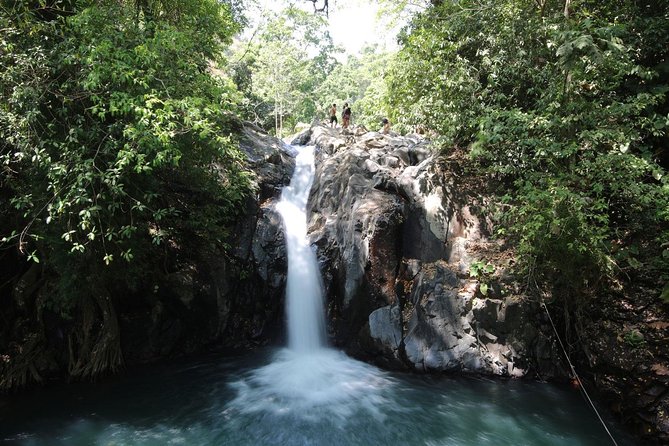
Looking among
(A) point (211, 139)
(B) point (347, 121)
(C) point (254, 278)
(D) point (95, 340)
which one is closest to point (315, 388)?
(C) point (254, 278)

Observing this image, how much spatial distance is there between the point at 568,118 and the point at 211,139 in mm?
6327

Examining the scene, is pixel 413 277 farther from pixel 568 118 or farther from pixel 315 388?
pixel 568 118

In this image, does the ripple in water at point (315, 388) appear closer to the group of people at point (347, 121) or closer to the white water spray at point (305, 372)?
the white water spray at point (305, 372)

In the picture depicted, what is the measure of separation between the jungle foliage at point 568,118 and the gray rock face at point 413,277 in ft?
3.61

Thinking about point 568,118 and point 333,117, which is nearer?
point 568,118

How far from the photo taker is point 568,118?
22.5 feet

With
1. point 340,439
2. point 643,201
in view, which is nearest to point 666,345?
point 643,201

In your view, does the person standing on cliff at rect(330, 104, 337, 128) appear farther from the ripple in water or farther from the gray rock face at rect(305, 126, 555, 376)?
the ripple in water

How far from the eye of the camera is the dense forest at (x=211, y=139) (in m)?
5.66

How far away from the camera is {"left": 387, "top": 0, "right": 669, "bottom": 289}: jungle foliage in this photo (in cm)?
646

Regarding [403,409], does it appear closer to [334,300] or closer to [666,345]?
[334,300]

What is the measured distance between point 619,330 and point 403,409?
422 cm

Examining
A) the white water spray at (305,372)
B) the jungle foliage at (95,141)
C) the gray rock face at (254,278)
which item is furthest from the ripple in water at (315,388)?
the jungle foliage at (95,141)

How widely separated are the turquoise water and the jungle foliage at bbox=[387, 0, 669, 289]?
2490 mm
